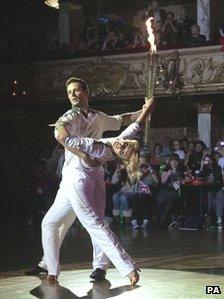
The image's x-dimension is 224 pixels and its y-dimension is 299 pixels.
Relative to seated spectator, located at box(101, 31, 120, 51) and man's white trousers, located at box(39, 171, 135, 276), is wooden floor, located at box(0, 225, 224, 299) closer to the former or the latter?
man's white trousers, located at box(39, 171, 135, 276)

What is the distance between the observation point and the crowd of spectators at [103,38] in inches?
651

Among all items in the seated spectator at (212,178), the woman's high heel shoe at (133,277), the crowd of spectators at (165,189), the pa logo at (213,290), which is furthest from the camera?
the crowd of spectators at (165,189)

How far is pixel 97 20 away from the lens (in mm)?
20812

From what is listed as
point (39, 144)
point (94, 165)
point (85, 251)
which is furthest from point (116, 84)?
point (94, 165)

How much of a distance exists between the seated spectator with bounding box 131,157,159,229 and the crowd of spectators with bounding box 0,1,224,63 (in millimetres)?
5114

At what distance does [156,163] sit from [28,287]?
812 cm

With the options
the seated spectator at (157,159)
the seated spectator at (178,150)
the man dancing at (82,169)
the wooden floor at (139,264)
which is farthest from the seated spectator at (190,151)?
the man dancing at (82,169)

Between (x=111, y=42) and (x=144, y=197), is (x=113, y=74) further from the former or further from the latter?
(x=144, y=197)

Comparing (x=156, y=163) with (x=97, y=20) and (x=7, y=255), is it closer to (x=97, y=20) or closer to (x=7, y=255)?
(x=7, y=255)

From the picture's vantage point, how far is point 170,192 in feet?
40.4

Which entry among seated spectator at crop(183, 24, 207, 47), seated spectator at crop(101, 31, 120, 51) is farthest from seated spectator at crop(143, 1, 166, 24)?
seated spectator at crop(183, 24, 207, 47)

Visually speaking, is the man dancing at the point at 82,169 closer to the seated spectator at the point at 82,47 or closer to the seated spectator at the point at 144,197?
the seated spectator at the point at 144,197

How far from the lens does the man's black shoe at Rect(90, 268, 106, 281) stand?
5505mm

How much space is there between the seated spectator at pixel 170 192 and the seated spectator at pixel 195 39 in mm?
4756
